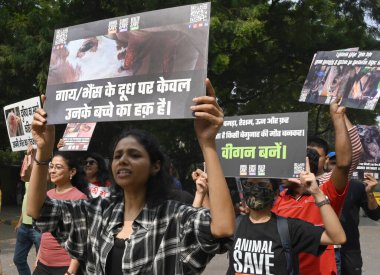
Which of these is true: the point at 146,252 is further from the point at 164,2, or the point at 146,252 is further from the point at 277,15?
the point at 277,15

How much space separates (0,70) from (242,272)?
34.1 feet

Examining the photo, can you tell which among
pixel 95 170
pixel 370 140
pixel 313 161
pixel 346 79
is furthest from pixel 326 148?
pixel 95 170

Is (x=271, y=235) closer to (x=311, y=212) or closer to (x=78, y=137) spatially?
(x=311, y=212)

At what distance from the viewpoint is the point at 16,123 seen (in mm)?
6434

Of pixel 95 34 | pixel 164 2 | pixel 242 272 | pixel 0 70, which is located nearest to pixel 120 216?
pixel 95 34

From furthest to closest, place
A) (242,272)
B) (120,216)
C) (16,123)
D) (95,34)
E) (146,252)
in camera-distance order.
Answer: (16,123) → (242,272) → (95,34) → (120,216) → (146,252)

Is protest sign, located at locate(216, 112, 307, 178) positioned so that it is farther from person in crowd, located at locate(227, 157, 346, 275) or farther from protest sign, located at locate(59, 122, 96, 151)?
protest sign, located at locate(59, 122, 96, 151)

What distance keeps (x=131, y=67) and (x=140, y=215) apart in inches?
29.0

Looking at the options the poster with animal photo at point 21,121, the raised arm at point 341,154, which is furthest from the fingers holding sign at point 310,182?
the poster with animal photo at point 21,121

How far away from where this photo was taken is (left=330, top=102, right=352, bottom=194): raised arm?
369 cm

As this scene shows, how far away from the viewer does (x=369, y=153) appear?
5977 millimetres

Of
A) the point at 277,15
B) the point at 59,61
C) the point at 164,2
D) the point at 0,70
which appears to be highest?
the point at 277,15

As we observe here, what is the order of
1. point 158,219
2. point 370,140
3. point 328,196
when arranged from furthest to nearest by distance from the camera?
point 370,140 < point 328,196 < point 158,219

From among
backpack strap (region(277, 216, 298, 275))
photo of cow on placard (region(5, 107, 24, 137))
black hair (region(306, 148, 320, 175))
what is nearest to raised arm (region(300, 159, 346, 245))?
backpack strap (region(277, 216, 298, 275))
